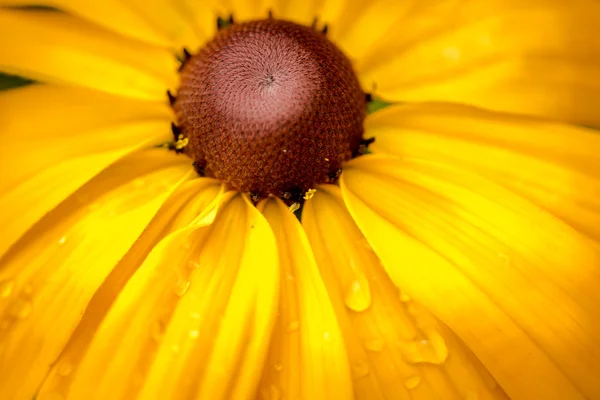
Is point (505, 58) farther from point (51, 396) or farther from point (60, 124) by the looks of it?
point (51, 396)

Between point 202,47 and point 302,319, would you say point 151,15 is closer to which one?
point 202,47

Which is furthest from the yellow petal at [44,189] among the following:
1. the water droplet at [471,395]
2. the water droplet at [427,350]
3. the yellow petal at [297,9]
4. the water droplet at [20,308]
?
the water droplet at [471,395]

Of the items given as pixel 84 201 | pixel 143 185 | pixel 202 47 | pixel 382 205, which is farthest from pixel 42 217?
pixel 382 205

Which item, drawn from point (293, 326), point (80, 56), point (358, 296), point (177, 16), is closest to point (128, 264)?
point (293, 326)

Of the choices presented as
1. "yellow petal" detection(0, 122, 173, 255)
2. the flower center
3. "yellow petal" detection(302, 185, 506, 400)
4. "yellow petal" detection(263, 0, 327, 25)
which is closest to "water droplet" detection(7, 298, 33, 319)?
"yellow petal" detection(0, 122, 173, 255)

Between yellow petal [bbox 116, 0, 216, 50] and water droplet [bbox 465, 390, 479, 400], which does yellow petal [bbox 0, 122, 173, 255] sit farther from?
water droplet [bbox 465, 390, 479, 400]

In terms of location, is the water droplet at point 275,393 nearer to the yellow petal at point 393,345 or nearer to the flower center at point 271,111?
the yellow petal at point 393,345
